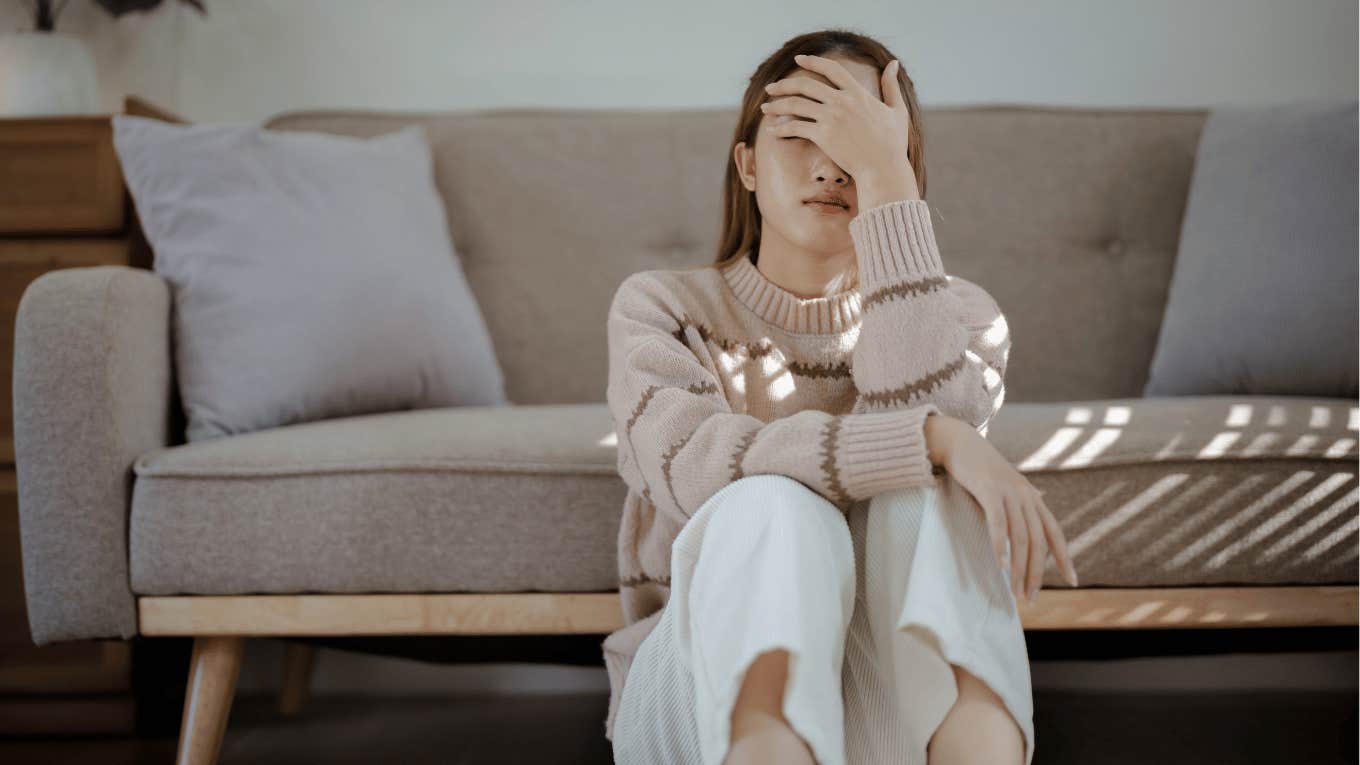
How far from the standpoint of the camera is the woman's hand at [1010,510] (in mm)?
761

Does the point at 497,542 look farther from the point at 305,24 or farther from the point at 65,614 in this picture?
the point at 305,24

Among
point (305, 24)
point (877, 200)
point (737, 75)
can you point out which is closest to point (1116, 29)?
point (737, 75)

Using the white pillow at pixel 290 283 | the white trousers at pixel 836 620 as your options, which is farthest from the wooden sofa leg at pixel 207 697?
the white trousers at pixel 836 620

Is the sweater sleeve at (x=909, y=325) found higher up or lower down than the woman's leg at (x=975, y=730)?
higher up

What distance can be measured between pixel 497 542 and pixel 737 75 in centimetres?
115

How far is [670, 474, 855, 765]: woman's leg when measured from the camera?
68 cm

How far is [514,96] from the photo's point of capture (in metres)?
1.99

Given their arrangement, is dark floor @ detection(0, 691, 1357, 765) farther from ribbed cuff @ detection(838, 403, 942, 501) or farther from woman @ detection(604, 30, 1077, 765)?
ribbed cuff @ detection(838, 403, 942, 501)

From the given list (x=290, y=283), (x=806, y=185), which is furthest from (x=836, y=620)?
(x=290, y=283)

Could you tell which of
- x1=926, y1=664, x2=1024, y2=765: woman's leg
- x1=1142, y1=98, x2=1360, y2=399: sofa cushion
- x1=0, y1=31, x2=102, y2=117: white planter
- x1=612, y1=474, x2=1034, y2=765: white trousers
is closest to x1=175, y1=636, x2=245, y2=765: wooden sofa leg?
x1=612, y1=474, x2=1034, y2=765: white trousers

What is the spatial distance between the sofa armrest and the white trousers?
67 cm

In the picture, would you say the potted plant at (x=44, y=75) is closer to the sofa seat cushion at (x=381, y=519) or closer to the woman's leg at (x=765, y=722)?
the sofa seat cushion at (x=381, y=519)

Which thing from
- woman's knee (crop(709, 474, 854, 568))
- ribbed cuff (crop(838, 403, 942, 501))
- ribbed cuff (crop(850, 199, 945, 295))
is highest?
ribbed cuff (crop(850, 199, 945, 295))

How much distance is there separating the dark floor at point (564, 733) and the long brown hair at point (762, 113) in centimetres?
74
